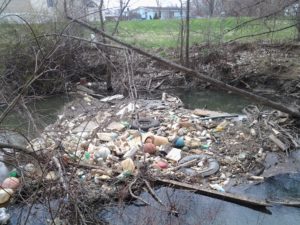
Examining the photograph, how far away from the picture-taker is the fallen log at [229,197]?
5164 millimetres

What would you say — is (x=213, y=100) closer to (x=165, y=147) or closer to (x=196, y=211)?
(x=165, y=147)

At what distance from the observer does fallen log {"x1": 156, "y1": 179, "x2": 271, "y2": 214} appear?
516 centimetres

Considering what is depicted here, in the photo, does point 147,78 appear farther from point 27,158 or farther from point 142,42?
point 27,158

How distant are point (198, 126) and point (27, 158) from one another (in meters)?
4.87

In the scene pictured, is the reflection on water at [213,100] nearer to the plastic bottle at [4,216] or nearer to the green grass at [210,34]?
the green grass at [210,34]

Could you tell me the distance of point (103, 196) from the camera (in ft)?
17.1

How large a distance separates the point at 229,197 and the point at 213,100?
738 cm

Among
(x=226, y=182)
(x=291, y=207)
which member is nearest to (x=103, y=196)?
(x=226, y=182)

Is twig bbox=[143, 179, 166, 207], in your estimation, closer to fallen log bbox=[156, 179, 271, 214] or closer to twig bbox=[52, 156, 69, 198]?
fallen log bbox=[156, 179, 271, 214]

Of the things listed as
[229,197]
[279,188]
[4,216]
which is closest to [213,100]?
[279,188]

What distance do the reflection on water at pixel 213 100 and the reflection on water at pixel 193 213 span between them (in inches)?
228

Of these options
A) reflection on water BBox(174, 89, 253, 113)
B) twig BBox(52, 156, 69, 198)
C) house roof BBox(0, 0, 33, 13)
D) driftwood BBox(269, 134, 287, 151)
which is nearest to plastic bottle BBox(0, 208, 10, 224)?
twig BBox(52, 156, 69, 198)

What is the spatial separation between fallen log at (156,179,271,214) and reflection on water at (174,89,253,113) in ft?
18.5

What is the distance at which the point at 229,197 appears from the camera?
532cm
